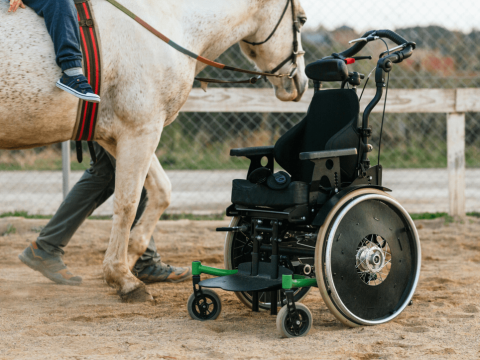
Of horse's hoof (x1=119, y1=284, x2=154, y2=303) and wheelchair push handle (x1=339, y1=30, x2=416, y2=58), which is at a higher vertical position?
wheelchair push handle (x1=339, y1=30, x2=416, y2=58)

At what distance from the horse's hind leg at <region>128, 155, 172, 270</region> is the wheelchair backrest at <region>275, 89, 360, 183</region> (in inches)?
33.9

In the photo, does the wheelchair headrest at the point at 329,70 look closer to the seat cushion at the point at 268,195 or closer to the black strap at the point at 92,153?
the seat cushion at the point at 268,195

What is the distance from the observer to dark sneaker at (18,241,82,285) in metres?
3.96

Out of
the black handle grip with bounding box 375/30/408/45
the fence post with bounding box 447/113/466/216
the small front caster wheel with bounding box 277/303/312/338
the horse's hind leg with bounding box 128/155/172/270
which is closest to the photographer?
the small front caster wheel with bounding box 277/303/312/338

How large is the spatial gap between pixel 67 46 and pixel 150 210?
49.5 inches

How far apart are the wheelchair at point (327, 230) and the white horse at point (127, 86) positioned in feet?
1.72

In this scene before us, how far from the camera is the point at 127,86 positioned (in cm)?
315

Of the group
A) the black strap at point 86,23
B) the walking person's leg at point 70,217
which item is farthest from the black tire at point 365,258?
the walking person's leg at point 70,217

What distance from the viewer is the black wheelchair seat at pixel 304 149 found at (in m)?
2.92

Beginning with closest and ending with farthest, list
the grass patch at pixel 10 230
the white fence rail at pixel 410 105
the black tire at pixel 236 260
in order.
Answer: the black tire at pixel 236 260, the grass patch at pixel 10 230, the white fence rail at pixel 410 105

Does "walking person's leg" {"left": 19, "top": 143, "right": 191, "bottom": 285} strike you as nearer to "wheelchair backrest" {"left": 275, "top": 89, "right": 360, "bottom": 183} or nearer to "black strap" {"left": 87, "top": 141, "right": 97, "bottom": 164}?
"black strap" {"left": 87, "top": 141, "right": 97, "bottom": 164}

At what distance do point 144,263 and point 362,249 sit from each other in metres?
1.75

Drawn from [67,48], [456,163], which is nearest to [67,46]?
[67,48]

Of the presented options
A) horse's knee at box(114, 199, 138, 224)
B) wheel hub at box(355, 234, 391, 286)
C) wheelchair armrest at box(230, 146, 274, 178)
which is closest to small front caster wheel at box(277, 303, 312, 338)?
wheel hub at box(355, 234, 391, 286)
